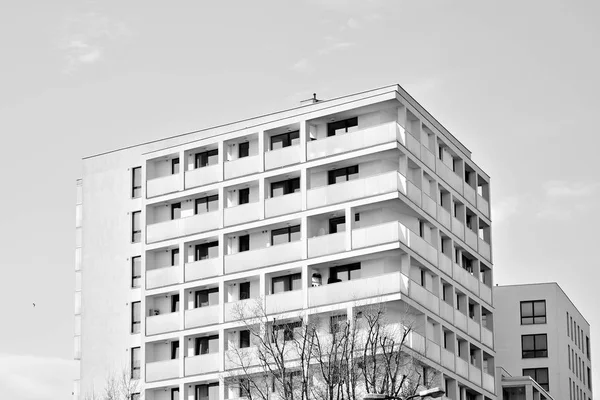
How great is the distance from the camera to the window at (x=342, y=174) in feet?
314

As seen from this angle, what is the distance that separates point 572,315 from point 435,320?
53951mm

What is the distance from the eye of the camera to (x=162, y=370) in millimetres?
100188

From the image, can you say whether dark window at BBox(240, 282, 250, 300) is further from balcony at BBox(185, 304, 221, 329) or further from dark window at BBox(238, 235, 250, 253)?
dark window at BBox(238, 235, 250, 253)

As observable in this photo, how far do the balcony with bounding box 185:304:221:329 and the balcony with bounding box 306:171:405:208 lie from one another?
9.91 meters

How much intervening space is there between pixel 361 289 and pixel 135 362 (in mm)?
20022

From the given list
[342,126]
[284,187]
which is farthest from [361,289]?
[342,126]

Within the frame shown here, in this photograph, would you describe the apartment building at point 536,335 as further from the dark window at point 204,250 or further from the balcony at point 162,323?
the balcony at point 162,323

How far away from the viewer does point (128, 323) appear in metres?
104

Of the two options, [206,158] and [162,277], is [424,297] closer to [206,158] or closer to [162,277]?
[162,277]

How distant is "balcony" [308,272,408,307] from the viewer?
9144cm

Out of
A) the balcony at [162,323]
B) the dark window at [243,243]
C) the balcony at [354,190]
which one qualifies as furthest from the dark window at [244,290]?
the balcony at [354,190]

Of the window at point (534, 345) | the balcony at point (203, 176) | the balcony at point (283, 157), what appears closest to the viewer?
the balcony at point (283, 157)

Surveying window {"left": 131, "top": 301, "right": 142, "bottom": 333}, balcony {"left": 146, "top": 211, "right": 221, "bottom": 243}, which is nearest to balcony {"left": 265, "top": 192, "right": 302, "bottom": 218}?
balcony {"left": 146, "top": 211, "right": 221, "bottom": 243}

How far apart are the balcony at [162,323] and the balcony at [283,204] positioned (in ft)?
32.8
